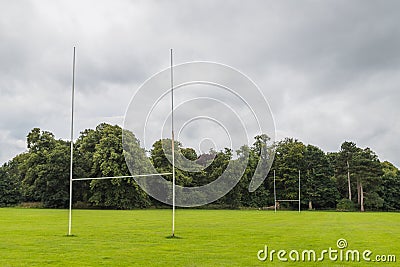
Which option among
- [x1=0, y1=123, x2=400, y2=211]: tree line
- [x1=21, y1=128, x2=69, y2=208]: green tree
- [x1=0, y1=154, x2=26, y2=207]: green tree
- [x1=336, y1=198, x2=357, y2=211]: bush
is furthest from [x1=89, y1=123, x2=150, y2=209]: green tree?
[x1=336, y1=198, x2=357, y2=211]: bush

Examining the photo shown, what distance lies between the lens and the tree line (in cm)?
5281

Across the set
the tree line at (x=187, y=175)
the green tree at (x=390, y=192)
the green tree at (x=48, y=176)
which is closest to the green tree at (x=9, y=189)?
the tree line at (x=187, y=175)

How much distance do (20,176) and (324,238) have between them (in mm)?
52189

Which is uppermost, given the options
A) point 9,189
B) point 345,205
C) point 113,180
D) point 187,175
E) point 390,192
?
point 187,175

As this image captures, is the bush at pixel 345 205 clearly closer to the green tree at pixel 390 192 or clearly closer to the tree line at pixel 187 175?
the tree line at pixel 187 175

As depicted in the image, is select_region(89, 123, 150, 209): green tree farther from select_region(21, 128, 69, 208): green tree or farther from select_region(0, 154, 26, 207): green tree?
select_region(0, 154, 26, 207): green tree

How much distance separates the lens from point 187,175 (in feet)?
186

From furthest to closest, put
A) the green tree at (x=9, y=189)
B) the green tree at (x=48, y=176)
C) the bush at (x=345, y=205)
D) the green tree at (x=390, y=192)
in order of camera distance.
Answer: the green tree at (x=390, y=192) < the bush at (x=345, y=205) < the green tree at (x=9, y=189) < the green tree at (x=48, y=176)

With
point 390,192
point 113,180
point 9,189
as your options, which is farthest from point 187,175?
point 390,192

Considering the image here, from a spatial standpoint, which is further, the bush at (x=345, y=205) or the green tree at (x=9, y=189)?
the bush at (x=345, y=205)

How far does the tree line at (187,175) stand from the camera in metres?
52.8

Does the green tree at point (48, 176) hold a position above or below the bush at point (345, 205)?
above

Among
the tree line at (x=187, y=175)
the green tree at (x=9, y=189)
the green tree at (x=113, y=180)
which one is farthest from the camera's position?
the green tree at (x=9, y=189)

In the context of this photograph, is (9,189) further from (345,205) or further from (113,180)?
(345,205)
